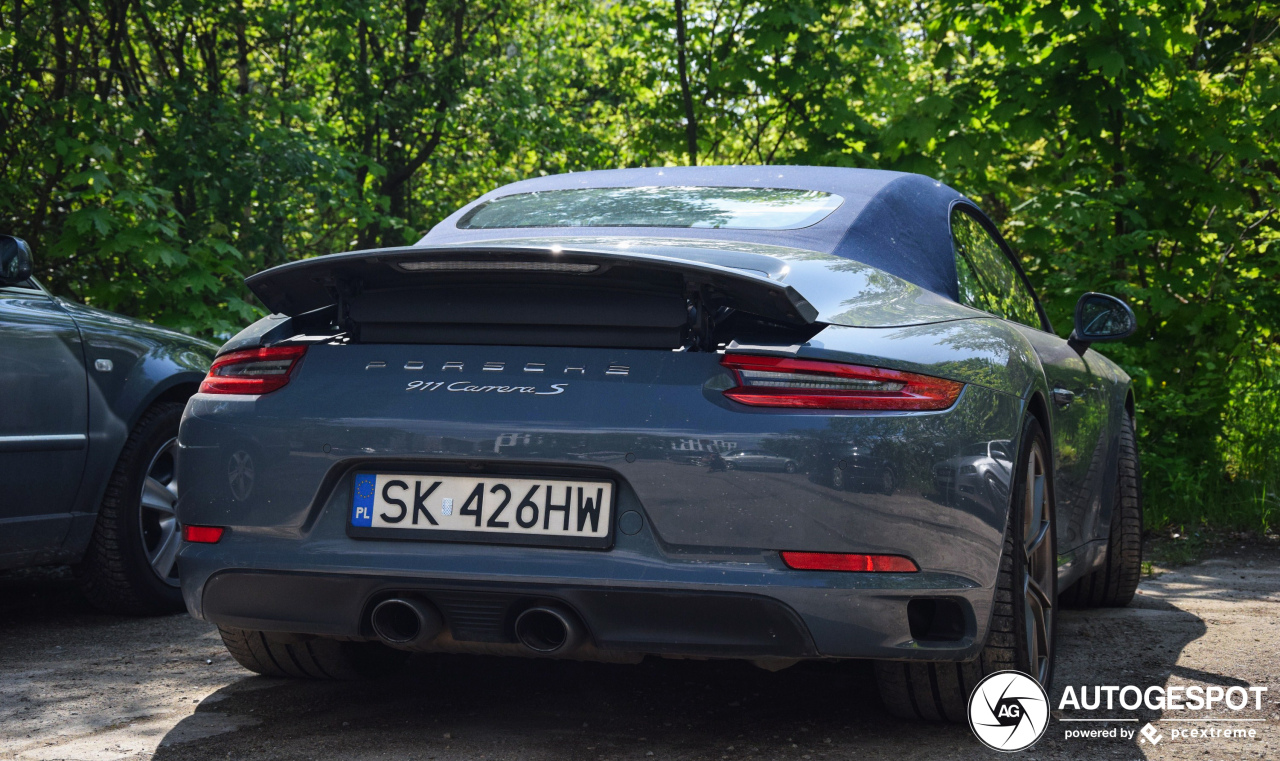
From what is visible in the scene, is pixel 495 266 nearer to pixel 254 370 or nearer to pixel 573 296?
pixel 573 296

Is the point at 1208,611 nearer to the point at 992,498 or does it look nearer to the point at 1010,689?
the point at 1010,689

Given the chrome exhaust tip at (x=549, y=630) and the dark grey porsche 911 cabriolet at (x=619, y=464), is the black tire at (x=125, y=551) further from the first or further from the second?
the chrome exhaust tip at (x=549, y=630)

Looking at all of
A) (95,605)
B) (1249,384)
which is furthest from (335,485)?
(1249,384)

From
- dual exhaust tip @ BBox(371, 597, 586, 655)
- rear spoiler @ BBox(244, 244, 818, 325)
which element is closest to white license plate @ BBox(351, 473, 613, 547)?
dual exhaust tip @ BBox(371, 597, 586, 655)

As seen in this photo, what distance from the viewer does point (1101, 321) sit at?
4.22m

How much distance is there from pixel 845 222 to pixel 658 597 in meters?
1.31

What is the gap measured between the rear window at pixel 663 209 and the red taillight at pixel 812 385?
3.03ft

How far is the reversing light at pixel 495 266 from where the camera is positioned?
2.59 meters

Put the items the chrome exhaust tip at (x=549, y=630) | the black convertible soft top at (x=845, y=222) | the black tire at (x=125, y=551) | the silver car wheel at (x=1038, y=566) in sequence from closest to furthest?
the chrome exhaust tip at (x=549, y=630), the silver car wheel at (x=1038, y=566), the black convertible soft top at (x=845, y=222), the black tire at (x=125, y=551)

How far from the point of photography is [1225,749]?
285 cm

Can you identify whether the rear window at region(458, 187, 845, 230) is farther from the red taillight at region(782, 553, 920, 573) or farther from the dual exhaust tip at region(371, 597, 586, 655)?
the dual exhaust tip at region(371, 597, 586, 655)

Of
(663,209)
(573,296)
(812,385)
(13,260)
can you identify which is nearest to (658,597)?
(812,385)

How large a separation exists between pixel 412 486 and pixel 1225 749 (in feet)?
6.40

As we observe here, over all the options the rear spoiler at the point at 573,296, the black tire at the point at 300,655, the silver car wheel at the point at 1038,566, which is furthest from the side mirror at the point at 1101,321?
the black tire at the point at 300,655
